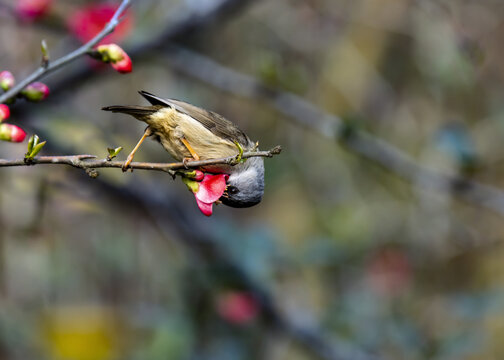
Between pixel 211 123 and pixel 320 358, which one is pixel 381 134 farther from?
pixel 211 123

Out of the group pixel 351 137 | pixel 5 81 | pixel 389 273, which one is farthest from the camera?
pixel 389 273

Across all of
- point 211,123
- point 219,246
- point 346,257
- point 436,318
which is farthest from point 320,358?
point 211,123

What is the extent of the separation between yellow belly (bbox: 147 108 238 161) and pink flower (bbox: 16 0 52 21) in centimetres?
171

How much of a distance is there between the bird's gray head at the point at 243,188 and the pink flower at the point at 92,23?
1709 millimetres

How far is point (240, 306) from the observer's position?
12.1 feet

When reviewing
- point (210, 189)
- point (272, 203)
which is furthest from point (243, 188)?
point (272, 203)

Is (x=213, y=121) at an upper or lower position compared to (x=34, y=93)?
upper

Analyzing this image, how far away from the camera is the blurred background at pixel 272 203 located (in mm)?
3223

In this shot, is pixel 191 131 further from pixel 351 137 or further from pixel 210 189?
pixel 351 137

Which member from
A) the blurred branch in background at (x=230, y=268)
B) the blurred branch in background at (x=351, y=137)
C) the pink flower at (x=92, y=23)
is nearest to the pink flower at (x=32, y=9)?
the pink flower at (x=92, y=23)

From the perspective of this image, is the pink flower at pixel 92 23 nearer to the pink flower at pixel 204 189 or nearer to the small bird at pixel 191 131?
the small bird at pixel 191 131

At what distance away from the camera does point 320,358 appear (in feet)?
12.2

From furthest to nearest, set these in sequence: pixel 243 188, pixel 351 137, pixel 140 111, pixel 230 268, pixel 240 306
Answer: pixel 240 306, pixel 230 268, pixel 351 137, pixel 140 111, pixel 243 188

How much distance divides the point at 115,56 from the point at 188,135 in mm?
→ 454
